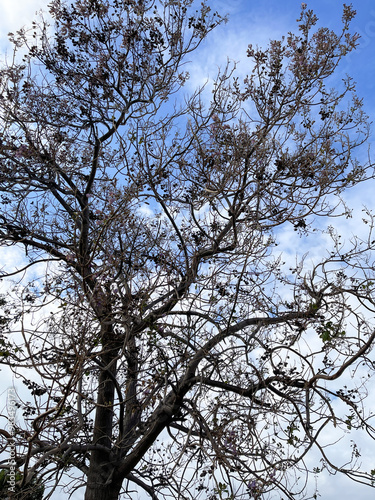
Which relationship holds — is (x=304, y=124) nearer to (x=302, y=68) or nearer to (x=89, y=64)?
(x=302, y=68)

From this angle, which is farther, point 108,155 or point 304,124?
point 108,155

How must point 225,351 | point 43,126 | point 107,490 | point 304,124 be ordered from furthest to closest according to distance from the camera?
1. point 43,126
2. point 304,124
3. point 107,490
4. point 225,351

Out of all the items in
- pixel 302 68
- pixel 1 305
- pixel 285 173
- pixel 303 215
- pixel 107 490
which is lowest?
pixel 107 490

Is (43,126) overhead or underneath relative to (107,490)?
overhead

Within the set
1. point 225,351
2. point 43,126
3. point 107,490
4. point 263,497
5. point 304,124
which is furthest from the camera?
point 43,126

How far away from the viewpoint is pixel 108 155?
23.2 ft

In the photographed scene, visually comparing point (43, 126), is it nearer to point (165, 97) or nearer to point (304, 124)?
point (165, 97)

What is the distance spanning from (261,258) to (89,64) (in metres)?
3.83

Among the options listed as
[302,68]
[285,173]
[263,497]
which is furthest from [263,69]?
[263,497]

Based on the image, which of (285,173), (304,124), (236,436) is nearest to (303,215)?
(285,173)

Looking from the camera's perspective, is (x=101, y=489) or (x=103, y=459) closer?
(x=101, y=489)

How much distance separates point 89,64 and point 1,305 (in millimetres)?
3672

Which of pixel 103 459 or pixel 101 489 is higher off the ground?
pixel 103 459

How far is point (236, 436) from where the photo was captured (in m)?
5.48
